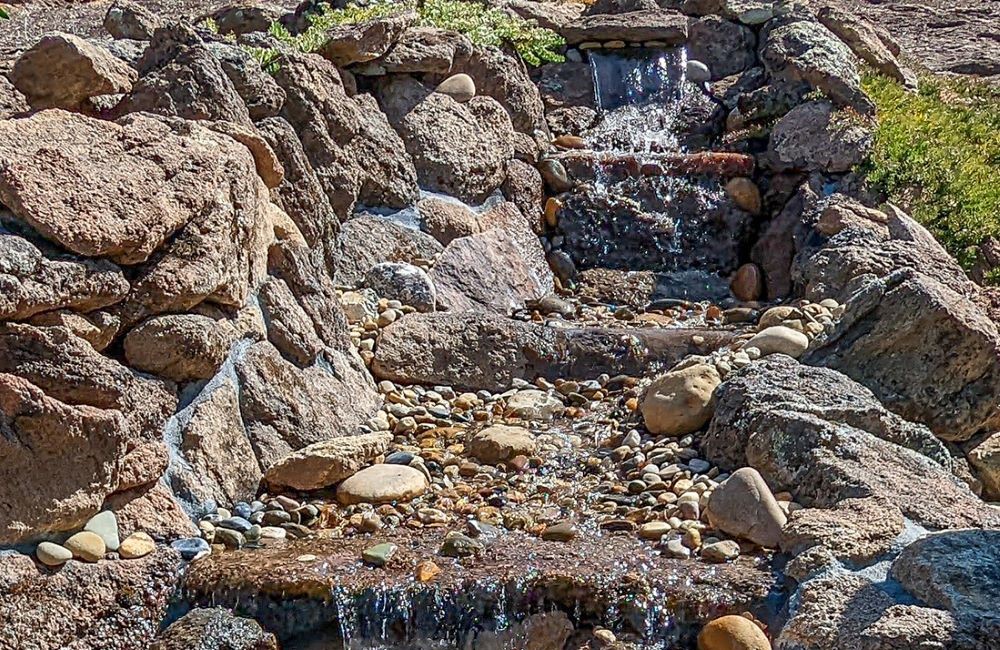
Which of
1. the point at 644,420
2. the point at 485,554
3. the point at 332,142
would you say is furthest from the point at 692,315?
the point at 485,554

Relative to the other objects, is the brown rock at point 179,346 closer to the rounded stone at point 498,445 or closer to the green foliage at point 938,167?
the rounded stone at point 498,445

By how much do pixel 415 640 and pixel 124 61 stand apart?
357 cm

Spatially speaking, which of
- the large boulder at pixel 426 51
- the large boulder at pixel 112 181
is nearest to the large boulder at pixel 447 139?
the large boulder at pixel 426 51

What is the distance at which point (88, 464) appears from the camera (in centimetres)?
414

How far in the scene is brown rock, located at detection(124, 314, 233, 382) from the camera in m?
4.46

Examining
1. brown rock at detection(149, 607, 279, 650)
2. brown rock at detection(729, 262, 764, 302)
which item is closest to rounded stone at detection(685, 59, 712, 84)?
brown rock at detection(729, 262, 764, 302)

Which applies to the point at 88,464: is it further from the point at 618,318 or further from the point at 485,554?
the point at 618,318

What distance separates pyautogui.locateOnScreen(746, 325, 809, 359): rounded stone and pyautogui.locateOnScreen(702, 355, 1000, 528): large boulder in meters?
0.56

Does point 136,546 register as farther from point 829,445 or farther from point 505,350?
point 829,445

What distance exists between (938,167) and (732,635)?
5265 millimetres

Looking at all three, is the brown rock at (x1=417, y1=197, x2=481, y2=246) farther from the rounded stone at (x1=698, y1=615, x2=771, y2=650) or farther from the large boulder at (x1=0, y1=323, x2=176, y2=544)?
the rounded stone at (x1=698, y1=615, x2=771, y2=650)

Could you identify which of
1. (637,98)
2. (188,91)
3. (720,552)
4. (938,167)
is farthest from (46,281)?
(637,98)

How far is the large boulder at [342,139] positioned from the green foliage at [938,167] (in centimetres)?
337

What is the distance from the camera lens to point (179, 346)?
454 centimetres
